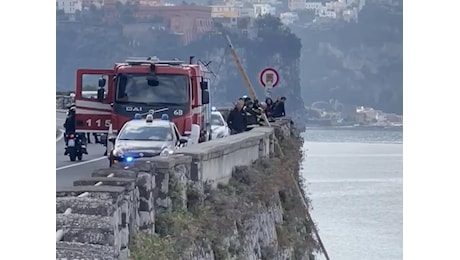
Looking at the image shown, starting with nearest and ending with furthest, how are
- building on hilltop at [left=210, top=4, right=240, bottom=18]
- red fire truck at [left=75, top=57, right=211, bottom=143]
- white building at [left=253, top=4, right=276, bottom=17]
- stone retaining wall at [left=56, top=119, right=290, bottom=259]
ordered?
1. stone retaining wall at [left=56, top=119, right=290, bottom=259]
2. red fire truck at [left=75, top=57, right=211, bottom=143]
3. building on hilltop at [left=210, top=4, right=240, bottom=18]
4. white building at [left=253, top=4, right=276, bottom=17]

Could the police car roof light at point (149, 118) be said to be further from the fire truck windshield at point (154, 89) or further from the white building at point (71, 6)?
the white building at point (71, 6)

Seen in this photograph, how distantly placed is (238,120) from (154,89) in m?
3.07

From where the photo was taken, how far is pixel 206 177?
51.0ft

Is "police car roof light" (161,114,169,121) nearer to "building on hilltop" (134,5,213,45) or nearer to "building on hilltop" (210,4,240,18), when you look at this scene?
"building on hilltop" (134,5,213,45)

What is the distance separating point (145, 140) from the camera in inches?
893

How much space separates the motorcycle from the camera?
2933cm

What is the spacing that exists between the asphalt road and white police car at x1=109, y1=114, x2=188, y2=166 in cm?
73

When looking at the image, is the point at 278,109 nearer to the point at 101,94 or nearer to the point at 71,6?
the point at 101,94

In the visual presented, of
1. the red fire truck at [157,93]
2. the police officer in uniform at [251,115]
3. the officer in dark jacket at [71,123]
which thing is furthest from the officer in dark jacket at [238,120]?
the officer in dark jacket at [71,123]

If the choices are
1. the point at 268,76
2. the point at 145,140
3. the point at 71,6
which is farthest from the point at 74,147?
the point at 71,6

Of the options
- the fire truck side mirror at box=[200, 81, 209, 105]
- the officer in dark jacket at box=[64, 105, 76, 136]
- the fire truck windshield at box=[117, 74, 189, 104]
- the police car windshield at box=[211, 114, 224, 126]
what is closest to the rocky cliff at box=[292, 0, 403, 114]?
the police car windshield at box=[211, 114, 224, 126]
